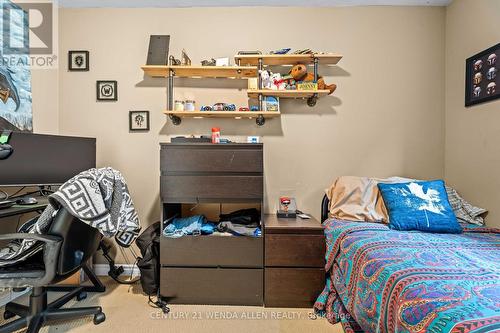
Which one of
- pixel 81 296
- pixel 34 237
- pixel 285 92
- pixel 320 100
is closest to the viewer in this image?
pixel 34 237

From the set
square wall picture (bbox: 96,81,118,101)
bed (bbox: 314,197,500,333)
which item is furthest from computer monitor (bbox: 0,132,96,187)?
bed (bbox: 314,197,500,333)

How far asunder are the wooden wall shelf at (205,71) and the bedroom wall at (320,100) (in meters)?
0.09

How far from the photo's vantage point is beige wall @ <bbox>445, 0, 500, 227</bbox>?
6.32ft

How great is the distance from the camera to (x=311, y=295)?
196cm

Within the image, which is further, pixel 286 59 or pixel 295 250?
pixel 286 59

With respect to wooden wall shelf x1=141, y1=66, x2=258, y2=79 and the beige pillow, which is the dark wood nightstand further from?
wooden wall shelf x1=141, y1=66, x2=258, y2=79

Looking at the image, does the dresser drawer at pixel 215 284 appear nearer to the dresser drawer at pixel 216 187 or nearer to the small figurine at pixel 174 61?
the dresser drawer at pixel 216 187

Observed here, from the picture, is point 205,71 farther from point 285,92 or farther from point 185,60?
point 285,92

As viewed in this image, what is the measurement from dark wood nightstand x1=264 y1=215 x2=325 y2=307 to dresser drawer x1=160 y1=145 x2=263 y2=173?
0.51 meters

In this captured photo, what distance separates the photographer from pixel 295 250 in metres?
1.96

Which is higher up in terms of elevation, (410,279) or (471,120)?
(471,120)

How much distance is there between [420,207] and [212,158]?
1.52 metres

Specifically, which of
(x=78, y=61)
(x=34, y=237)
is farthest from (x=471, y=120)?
(x=78, y=61)

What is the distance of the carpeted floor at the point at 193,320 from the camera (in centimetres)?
173
